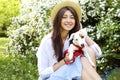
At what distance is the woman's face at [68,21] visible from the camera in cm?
393

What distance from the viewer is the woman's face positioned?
3.93 metres

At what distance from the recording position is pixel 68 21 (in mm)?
3918

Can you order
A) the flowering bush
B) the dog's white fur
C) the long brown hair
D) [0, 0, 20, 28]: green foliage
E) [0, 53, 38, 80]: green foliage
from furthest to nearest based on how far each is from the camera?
1. [0, 0, 20, 28]: green foliage
2. the flowering bush
3. [0, 53, 38, 80]: green foliage
4. the long brown hair
5. the dog's white fur

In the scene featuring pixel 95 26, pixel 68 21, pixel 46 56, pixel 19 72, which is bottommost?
pixel 19 72

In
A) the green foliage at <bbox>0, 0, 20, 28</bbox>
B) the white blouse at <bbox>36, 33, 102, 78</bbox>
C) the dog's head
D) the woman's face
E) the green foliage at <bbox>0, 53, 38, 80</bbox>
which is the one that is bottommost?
the green foliage at <bbox>0, 53, 38, 80</bbox>

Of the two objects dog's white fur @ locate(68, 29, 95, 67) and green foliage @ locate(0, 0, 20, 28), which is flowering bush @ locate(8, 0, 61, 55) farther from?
green foliage @ locate(0, 0, 20, 28)

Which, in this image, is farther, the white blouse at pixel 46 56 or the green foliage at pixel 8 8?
the green foliage at pixel 8 8

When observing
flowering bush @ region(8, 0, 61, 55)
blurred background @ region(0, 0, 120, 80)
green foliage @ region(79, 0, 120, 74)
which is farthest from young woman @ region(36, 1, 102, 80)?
flowering bush @ region(8, 0, 61, 55)

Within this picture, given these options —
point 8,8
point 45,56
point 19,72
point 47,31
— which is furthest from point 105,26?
point 8,8

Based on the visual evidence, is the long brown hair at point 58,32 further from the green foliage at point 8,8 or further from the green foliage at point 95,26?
the green foliage at point 8,8

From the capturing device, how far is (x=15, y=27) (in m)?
10.3

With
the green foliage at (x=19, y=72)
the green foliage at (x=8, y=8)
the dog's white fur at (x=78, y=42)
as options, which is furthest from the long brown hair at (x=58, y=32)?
the green foliage at (x=8, y=8)

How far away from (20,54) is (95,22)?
2507 millimetres

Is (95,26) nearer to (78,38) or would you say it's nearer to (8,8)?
(78,38)
